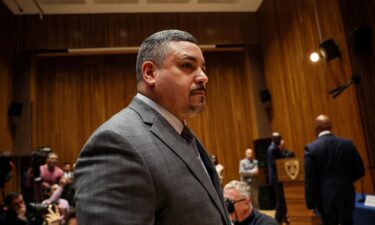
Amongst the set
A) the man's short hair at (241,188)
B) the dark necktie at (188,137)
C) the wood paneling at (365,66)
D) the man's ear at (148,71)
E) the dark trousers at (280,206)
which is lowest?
the dark trousers at (280,206)

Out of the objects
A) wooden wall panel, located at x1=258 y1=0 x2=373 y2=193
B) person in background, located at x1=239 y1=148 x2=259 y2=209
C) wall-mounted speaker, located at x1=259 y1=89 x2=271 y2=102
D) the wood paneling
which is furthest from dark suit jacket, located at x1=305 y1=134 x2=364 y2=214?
wall-mounted speaker, located at x1=259 y1=89 x2=271 y2=102

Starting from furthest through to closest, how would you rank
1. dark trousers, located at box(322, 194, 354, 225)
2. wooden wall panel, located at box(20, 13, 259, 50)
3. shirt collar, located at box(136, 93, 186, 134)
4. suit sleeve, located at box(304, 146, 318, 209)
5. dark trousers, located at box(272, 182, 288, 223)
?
1. wooden wall panel, located at box(20, 13, 259, 50)
2. dark trousers, located at box(272, 182, 288, 223)
3. suit sleeve, located at box(304, 146, 318, 209)
4. dark trousers, located at box(322, 194, 354, 225)
5. shirt collar, located at box(136, 93, 186, 134)

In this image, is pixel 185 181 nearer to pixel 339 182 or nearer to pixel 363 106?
pixel 339 182

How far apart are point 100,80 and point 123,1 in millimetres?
2134

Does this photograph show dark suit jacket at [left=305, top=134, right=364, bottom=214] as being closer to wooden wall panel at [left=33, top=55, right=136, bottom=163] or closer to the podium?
the podium

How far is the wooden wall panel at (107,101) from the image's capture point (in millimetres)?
8703

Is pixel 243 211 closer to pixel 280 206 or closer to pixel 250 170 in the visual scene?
pixel 280 206

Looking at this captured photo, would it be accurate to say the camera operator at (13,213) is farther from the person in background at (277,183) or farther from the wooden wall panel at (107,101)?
the wooden wall panel at (107,101)

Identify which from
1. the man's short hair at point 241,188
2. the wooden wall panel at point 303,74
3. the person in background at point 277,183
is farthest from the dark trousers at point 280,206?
the man's short hair at point 241,188

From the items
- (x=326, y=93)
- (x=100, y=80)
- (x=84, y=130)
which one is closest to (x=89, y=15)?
(x=100, y=80)

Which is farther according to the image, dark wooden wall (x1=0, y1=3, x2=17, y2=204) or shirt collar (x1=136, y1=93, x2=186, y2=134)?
dark wooden wall (x1=0, y1=3, x2=17, y2=204)

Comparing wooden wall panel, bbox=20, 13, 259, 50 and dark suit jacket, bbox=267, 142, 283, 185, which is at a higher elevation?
wooden wall panel, bbox=20, 13, 259, 50

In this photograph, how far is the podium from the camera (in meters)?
4.95

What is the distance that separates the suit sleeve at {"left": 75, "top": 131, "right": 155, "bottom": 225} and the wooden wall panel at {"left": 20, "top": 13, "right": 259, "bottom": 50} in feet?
26.7
